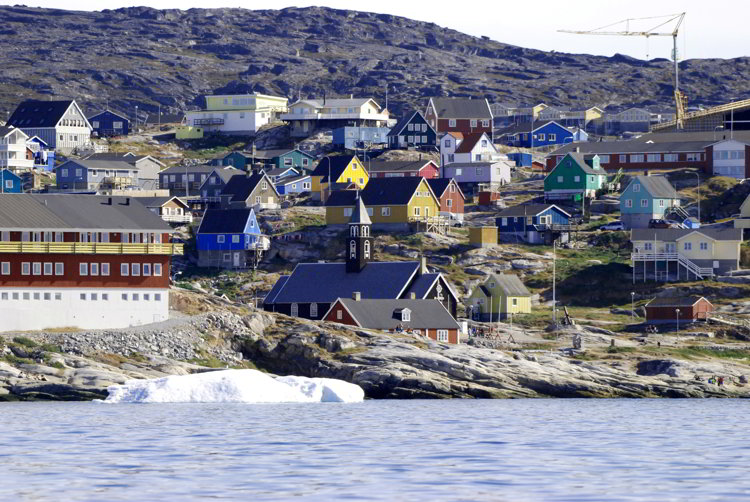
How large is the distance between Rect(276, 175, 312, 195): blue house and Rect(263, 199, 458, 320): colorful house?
135 ft

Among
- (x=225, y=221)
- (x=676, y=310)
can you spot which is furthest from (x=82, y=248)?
(x=676, y=310)

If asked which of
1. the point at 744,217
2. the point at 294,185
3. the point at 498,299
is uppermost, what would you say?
the point at 294,185

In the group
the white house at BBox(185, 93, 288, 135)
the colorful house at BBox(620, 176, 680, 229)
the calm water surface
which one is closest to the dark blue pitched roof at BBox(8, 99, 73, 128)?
the white house at BBox(185, 93, 288, 135)

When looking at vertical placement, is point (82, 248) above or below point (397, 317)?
above

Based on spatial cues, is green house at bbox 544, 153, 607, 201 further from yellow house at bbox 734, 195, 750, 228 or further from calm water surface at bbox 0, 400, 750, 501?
calm water surface at bbox 0, 400, 750, 501

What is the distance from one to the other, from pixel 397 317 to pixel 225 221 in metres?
32.4

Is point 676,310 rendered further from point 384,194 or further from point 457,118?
point 457,118

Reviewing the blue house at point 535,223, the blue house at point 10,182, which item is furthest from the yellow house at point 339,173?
the blue house at point 10,182

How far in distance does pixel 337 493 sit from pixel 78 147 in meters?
140

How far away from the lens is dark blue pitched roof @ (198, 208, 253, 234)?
Result: 12469 cm

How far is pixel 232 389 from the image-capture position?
7612cm

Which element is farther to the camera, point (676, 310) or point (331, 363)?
point (676, 310)

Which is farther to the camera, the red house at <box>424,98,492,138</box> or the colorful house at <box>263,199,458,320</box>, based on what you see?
the red house at <box>424,98,492,138</box>

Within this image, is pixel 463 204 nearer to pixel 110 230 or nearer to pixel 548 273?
pixel 548 273
